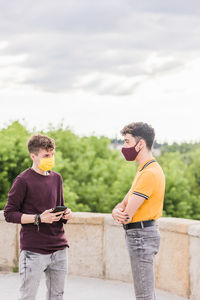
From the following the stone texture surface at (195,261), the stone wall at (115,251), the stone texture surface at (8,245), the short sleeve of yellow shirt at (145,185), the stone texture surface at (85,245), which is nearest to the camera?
the short sleeve of yellow shirt at (145,185)

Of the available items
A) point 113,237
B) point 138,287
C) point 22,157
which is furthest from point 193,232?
point 22,157

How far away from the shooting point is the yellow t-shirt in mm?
3365

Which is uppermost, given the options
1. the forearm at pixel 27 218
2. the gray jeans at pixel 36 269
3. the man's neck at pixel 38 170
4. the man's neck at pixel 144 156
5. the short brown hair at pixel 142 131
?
the short brown hair at pixel 142 131

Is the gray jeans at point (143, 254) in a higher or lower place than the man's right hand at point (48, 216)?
lower

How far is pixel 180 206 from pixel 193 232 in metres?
25.4

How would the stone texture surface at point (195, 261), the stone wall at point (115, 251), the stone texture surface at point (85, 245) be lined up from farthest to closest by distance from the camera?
the stone texture surface at point (85, 245), the stone wall at point (115, 251), the stone texture surface at point (195, 261)

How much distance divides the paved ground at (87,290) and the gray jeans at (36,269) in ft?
6.17

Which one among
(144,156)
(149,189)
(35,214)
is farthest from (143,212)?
(35,214)

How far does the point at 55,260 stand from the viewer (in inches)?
143

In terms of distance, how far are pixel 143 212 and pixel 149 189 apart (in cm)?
20

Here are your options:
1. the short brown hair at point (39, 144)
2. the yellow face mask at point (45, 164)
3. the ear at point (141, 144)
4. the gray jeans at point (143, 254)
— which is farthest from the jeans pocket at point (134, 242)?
the short brown hair at point (39, 144)

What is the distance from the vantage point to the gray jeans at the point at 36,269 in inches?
138

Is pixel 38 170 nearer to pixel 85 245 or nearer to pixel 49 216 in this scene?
pixel 49 216

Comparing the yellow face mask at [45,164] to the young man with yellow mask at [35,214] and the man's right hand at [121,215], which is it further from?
the man's right hand at [121,215]
